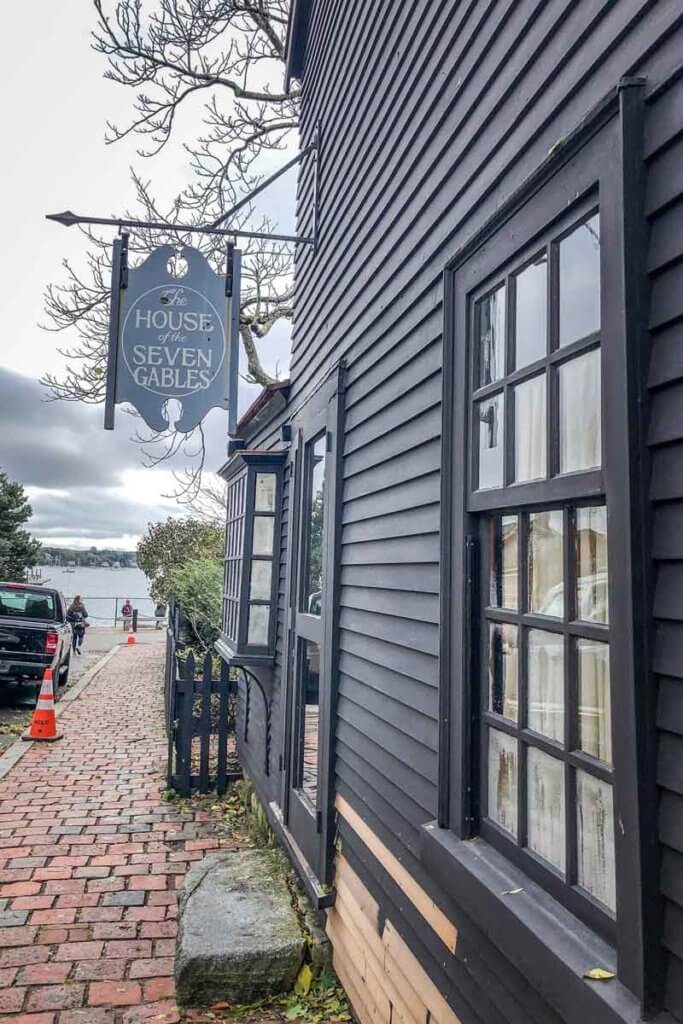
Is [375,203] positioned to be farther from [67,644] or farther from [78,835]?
[67,644]

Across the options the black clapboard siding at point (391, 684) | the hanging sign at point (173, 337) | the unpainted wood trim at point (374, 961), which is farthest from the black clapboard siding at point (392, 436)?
the unpainted wood trim at point (374, 961)

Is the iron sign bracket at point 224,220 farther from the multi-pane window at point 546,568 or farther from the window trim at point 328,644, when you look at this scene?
the multi-pane window at point 546,568

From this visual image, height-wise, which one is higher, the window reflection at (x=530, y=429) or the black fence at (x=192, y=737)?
the window reflection at (x=530, y=429)

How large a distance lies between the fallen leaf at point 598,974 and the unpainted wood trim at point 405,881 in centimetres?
84

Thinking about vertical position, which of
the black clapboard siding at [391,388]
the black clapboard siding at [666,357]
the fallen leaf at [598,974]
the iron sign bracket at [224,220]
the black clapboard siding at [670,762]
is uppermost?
the iron sign bracket at [224,220]

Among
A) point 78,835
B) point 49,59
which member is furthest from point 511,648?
point 49,59

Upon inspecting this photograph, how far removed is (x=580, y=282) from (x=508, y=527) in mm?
716

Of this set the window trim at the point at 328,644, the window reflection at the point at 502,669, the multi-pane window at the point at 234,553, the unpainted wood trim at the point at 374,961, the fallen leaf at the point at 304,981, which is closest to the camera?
the window reflection at the point at 502,669

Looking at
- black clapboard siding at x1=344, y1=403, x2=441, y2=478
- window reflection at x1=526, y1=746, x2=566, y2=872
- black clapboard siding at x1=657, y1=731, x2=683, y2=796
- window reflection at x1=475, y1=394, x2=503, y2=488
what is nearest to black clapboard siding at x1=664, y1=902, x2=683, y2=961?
black clapboard siding at x1=657, y1=731, x2=683, y2=796

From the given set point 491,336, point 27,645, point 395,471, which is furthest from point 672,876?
point 27,645

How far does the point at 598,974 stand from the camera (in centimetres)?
143

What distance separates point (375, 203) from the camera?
3.70m

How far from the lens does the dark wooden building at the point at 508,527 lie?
1.40 metres

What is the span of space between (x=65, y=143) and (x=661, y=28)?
32.6 feet
